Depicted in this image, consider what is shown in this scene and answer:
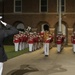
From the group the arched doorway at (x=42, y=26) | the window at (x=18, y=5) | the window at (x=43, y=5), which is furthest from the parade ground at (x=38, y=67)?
the window at (x=18, y=5)

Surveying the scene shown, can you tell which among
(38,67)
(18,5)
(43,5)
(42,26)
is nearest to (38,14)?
(43,5)

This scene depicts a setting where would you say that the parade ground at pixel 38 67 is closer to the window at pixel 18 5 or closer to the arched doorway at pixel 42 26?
the arched doorway at pixel 42 26

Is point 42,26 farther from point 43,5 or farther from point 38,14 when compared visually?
point 43,5

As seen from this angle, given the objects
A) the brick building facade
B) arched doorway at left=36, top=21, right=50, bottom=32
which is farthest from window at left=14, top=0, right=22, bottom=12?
arched doorway at left=36, top=21, right=50, bottom=32

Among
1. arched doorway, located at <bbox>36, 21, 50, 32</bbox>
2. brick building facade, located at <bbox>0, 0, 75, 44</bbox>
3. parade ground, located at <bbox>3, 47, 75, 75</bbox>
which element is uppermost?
brick building facade, located at <bbox>0, 0, 75, 44</bbox>

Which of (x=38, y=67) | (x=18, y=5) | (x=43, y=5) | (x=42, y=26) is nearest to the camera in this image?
(x=38, y=67)

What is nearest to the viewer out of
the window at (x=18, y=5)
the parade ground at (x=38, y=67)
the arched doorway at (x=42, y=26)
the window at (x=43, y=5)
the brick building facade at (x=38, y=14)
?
the parade ground at (x=38, y=67)

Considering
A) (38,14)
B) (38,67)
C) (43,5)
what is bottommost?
(38,67)

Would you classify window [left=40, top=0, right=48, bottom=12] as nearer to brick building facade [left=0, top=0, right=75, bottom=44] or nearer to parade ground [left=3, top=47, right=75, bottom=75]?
brick building facade [left=0, top=0, right=75, bottom=44]

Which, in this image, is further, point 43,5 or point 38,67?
point 43,5

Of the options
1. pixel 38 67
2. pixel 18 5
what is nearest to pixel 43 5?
pixel 18 5

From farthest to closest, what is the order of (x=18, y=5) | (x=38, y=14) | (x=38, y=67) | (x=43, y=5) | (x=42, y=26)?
(x=18, y=5)
(x=42, y=26)
(x=43, y=5)
(x=38, y=14)
(x=38, y=67)

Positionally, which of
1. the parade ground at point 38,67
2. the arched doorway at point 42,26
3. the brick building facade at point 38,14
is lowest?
the parade ground at point 38,67

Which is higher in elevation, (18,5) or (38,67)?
(18,5)
